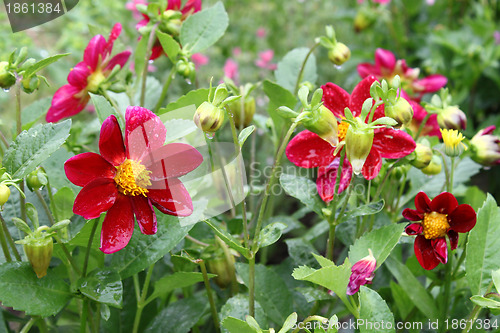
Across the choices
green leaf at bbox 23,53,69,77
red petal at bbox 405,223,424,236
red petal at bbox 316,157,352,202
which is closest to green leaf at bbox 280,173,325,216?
red petal at bbox 316,157,352,202

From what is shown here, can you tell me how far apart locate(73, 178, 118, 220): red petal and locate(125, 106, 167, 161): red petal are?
5 centimetres

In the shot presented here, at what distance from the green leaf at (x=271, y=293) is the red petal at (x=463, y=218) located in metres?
0.26

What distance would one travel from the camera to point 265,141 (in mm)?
1579

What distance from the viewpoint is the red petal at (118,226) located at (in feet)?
1.85

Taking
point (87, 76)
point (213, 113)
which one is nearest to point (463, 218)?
point (213, 113)

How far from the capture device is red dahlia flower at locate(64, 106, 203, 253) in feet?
1.84

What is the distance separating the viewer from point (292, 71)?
89cm

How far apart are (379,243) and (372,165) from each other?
0.32 ft

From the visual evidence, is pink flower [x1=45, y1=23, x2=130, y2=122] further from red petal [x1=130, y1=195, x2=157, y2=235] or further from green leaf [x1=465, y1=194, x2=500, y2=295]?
green leaf [x1=465, y1=194, x2=500, y2=295]

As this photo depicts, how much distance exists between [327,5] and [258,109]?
0.77 m

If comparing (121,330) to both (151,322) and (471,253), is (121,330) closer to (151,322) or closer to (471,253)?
(151,322)

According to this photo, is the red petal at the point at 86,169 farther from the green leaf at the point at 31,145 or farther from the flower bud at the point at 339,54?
the flower bud at the point at 339,54

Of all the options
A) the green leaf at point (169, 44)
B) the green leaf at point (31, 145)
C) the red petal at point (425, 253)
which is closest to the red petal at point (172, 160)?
the green leaf at point (31, 145)

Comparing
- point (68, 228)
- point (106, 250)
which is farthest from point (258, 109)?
point (106, 250)
